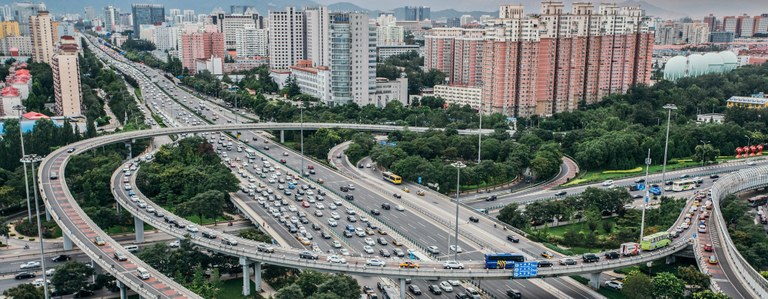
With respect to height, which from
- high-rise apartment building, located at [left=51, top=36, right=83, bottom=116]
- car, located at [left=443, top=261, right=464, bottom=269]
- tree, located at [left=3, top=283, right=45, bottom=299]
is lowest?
tree, located at [left=3, top=283, right=45, bottom=299]

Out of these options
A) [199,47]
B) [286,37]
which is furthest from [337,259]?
[199,47]

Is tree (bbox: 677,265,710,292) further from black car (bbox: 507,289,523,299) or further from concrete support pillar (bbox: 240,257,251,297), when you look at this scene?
concrete support pillar (bbox: 240,257,251,297)

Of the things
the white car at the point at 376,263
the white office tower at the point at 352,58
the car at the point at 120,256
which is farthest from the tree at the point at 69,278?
the white office tower at the point at 352,58

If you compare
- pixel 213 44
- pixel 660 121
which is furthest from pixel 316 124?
pixel 213 44

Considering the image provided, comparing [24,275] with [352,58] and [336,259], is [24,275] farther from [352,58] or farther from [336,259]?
[352,58]

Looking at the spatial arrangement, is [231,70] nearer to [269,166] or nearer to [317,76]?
[317,76]

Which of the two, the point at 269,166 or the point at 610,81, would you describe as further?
the point at 610,81

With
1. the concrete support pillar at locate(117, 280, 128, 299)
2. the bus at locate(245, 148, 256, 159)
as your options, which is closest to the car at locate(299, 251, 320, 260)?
the concrete support pillar at locate(117, 280, 128, 299)
